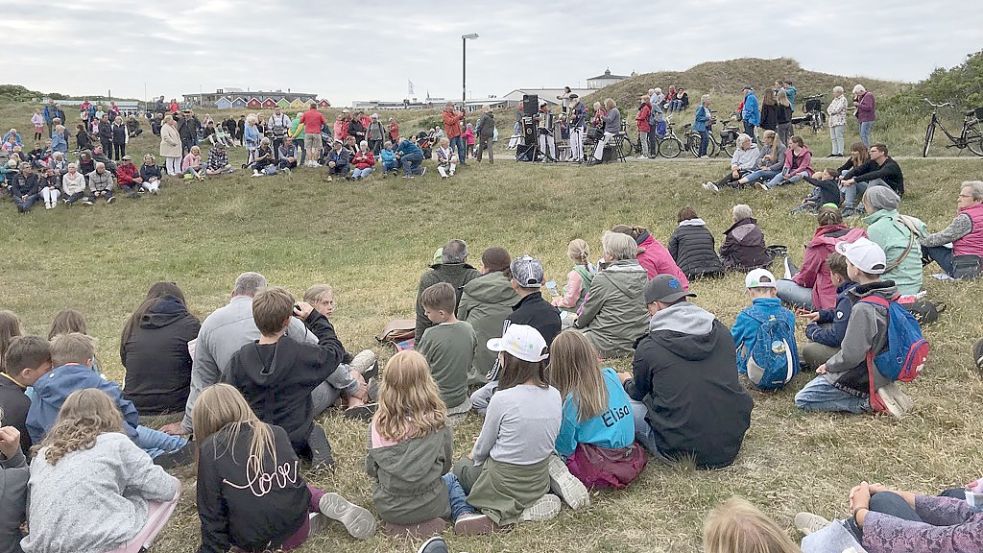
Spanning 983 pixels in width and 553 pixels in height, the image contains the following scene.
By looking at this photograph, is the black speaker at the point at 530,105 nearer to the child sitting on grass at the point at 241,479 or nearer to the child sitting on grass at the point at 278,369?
the child sitting on grass at the point at 278,369

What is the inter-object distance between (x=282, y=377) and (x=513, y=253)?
9.71 m

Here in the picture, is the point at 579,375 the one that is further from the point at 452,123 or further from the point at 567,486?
the point at 452,123

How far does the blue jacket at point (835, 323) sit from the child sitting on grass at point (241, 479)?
4158 mm

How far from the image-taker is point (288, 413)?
482 centimetres

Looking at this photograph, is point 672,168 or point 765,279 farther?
point 672,168

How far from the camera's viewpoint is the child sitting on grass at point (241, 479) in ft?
12.3

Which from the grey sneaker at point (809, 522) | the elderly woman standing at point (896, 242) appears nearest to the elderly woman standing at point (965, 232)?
the elderly woman standing at point (896, 242)

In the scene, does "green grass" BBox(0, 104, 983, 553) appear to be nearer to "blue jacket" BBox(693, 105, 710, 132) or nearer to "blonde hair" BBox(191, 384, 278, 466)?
"blonde hair" BBox(191, 384, 278, 466)

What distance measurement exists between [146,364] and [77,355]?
3.34 feet

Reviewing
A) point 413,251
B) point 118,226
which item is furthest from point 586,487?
point 118,226

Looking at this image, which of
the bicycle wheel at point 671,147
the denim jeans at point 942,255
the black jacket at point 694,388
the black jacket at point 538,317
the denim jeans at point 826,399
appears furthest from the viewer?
the bicycle wheel at point 671,147

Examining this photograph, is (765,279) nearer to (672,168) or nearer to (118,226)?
(672,168)

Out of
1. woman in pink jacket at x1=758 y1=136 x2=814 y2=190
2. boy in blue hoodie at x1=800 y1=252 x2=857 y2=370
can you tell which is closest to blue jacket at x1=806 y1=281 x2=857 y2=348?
boy in blue hoodie at x1=800 y1=252 x2=857 y2=370

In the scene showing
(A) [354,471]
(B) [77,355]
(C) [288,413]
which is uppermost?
(B) [77,355]
